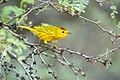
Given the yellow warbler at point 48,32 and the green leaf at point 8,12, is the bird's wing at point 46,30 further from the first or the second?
the green leaf at point 8,12

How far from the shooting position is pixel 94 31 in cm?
815

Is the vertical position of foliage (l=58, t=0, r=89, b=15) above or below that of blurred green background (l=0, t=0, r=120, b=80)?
above

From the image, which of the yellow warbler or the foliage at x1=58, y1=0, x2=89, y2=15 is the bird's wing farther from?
the foliage at x1=58, y1=0, x2=89, y2=15

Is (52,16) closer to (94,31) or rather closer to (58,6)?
(94,31)

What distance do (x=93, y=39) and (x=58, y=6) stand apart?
18.0ft

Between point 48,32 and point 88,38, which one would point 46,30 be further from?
point 88,38

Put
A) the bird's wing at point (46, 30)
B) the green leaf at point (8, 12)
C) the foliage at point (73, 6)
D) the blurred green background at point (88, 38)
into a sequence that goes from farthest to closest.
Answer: the blurred green background at point (88, 38) → the bird's wing at point (46, 30) → the green leaf at point (8, 12) → the foliage at point (73, 6)

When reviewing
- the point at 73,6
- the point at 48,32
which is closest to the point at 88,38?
the point at 48,32

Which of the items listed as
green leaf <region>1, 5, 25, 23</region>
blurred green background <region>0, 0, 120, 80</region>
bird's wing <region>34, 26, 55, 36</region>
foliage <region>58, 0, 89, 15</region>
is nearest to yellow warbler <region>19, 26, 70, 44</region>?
bird's wing <region>34, 26, 55, 36</region>

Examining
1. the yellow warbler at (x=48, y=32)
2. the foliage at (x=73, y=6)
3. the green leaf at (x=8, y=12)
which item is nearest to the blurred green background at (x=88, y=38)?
the yellow warbler at (x=48, y=32)

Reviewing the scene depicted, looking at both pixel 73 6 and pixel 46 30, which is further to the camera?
pixel 46 30

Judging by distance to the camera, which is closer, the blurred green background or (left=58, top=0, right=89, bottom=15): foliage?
(left=58, top=0, right=89, bottom=15): foliage

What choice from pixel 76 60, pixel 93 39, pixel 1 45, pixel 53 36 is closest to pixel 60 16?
pixel 93 39

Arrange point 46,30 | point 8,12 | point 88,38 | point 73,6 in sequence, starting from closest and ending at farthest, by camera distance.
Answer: point 73,6
point 8,12
point 46,30
point 88,38
